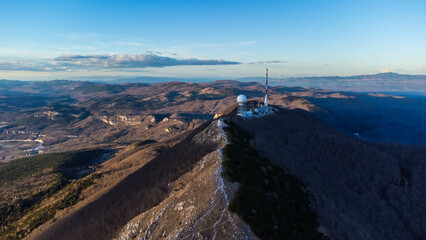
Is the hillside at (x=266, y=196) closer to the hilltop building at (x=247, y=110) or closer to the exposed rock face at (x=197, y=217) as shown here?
the exposed rock face at (x=197, y=217)

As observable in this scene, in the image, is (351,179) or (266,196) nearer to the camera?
(266,196)

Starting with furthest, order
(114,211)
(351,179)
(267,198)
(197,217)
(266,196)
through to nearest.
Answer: (351,179) → (114,211) → (266,196) → (267,198) → (197,217)

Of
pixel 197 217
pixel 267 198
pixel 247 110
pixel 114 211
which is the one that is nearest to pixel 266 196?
pixel 267 198

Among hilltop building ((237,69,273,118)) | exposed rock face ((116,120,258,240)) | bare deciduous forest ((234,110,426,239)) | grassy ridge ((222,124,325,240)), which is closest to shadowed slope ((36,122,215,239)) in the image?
exposed rock face ((116,120,258,240))

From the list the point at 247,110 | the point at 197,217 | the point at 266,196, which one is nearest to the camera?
the point at 197,217

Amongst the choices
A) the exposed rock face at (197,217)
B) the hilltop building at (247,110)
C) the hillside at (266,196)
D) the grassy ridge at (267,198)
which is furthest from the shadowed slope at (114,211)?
the hilltop building at (247,110)

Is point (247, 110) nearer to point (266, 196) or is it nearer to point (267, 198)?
point (266, 196)
